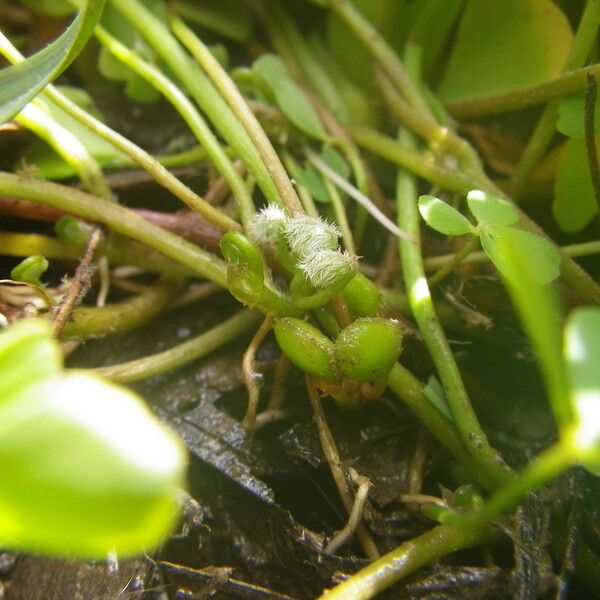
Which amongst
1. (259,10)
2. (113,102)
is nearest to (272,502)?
(113,102)

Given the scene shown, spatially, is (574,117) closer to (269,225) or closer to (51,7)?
(269,225)

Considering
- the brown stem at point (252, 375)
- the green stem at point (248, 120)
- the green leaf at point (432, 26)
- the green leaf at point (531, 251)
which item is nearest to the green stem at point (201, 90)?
the green stem at point (248, 120)

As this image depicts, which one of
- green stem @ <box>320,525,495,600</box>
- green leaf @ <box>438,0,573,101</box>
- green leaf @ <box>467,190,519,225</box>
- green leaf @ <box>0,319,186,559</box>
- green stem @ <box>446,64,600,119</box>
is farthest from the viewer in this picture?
green leaf @ <box>438,0,573,101</box>

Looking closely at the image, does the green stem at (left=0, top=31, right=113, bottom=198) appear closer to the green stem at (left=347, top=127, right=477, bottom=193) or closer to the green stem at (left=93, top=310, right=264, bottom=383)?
the green stem at (left=93, top=310, right=264, bottom=383)

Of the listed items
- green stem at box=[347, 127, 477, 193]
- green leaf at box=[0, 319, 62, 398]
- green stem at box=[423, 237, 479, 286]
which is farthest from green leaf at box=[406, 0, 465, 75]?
green leaf at box=[0, 319, 62, 398]

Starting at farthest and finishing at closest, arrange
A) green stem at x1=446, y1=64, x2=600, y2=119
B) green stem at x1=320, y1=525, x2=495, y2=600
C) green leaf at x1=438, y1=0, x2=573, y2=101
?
1. green leaf at x1=438, y1=0, x2=573, y2=101
2. green stem at x1=446, y1=64, x2=600, y2=119
3. green stem at x1=320, y1=525, x2=495, y2=600
